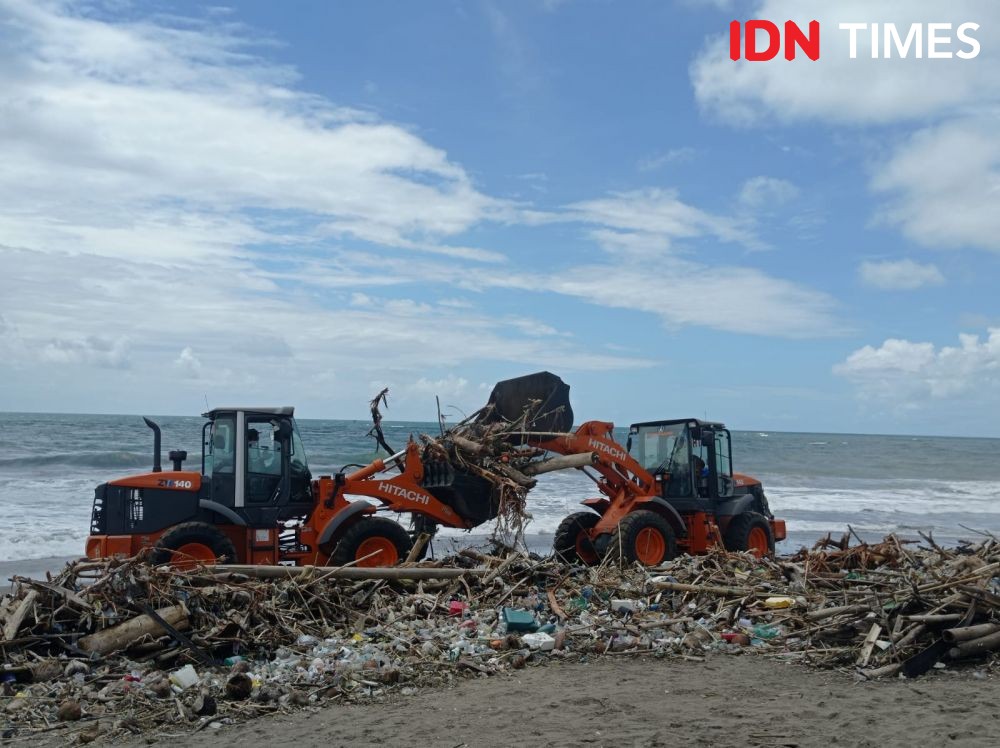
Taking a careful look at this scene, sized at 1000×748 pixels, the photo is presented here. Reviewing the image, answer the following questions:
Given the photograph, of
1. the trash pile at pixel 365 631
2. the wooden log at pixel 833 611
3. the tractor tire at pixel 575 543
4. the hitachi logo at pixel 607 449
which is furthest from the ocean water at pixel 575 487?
the wooden log at pixel 833 611


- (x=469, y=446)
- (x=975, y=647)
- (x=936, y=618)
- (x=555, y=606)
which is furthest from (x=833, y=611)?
(x=469, y=446)

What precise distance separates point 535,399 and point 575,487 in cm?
1836

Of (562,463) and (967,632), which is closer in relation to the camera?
(967,632)

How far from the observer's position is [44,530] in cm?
1958

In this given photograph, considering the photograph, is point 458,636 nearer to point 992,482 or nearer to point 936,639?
point 936,639

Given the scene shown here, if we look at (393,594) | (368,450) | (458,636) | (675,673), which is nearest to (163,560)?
(393,594)

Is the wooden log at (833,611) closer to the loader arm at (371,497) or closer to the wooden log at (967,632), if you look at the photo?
the wooden log at (967,632)

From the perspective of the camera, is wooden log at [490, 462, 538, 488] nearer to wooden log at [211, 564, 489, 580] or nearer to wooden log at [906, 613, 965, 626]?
wooden log at [211, 564, 489, 580]

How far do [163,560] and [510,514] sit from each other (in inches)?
171

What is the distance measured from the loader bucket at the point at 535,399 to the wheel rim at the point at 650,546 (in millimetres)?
1838

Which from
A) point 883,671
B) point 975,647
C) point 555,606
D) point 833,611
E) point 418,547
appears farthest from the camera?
point 418,547

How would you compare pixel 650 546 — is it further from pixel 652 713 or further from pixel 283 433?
pixel 652 713

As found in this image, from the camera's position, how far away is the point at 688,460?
583 inches

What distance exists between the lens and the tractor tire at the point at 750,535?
14484 mm
